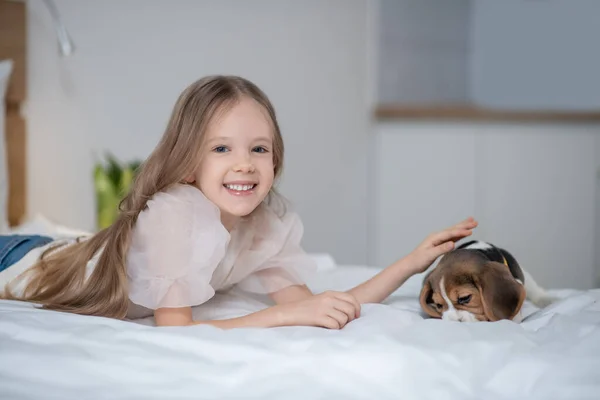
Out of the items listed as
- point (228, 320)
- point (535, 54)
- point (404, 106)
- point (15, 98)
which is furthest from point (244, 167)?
point (535, 54)

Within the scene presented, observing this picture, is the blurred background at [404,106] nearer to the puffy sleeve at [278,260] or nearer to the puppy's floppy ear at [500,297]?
the puffy sleeve at [278,260]

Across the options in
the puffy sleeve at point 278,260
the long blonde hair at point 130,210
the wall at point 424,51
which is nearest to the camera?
the long blonde hair at point 130,210

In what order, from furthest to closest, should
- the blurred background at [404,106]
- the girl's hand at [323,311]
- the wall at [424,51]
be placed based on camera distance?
the wall at [424,51]
the blurred background at [404,106]
the girl's hand at [323,311]

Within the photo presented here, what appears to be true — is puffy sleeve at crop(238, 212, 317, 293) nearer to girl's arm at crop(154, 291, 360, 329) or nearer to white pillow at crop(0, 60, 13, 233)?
girl's arm at crop(154, 291, 360, 329)

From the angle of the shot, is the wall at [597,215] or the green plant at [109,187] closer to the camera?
the green plant at [109,187]

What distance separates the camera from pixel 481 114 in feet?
10.5

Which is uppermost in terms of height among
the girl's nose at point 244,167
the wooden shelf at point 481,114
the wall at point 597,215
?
the wooden shelf at point 481,114

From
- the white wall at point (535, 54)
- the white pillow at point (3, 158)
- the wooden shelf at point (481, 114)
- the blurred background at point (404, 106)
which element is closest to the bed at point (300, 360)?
the white pillow at point (3, 158)

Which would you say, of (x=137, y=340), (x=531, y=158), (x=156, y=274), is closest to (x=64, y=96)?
(x=156, y=274)

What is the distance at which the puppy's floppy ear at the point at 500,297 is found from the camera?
44.0 inches

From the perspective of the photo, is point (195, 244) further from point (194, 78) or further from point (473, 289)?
point (194, 78)

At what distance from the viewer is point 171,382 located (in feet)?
2.80

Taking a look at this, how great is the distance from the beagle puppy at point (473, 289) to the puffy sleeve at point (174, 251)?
373 mm

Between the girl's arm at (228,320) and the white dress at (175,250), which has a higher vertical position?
the white dress at (175,250)
